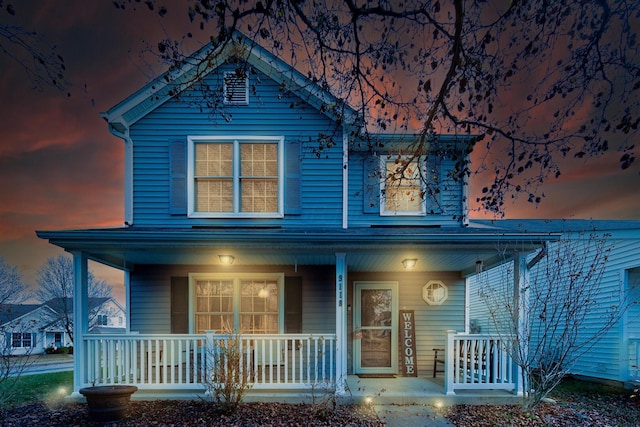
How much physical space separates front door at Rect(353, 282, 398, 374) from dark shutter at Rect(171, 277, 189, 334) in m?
3.46

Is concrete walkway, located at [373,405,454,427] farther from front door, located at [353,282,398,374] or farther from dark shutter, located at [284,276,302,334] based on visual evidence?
dark shutter, located at [284,276,302,334]

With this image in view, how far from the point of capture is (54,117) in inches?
283

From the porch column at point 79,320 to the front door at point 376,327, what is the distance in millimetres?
4840

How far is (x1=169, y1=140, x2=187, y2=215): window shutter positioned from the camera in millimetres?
7332

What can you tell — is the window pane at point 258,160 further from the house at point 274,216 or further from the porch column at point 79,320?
the porch column at point 79,320

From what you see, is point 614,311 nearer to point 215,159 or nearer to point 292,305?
point 292,305

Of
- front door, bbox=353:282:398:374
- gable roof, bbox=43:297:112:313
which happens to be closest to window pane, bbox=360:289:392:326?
front door, bbox=353:282:398:374

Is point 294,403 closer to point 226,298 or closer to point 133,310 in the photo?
point 226,298

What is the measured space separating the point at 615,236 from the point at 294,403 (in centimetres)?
748

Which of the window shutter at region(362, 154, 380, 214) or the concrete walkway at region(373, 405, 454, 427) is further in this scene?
the window shutter at region(362, 154, 380, 214)

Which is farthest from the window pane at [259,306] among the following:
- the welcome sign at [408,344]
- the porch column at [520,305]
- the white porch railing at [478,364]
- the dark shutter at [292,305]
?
the porch column at [520,305]

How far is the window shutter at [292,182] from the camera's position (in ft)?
24.2

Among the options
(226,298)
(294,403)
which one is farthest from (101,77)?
(294,403)

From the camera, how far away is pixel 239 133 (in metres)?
7.49
